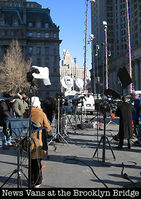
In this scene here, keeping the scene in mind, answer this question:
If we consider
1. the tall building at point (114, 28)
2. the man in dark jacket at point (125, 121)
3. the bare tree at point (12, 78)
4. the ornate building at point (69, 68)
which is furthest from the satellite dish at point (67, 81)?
the ornate building at point (69, 68)

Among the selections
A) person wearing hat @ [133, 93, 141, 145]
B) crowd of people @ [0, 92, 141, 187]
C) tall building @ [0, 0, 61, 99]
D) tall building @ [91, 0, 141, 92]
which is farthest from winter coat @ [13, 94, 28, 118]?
tall building @ [0, 0, 61, 99]

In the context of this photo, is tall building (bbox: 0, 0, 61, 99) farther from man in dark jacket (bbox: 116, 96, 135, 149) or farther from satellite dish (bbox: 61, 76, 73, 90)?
man in dark jacket (bbox: 116, 96, 135, 149)

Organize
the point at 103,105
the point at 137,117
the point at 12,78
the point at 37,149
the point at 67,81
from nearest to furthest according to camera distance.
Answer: the point at 37,149
the point at 103,105
the point at 137,117
the point at 67,81
the point at 12,78

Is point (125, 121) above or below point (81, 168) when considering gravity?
above

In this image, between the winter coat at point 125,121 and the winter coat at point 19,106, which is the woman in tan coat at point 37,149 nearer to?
the winter coat at point 125,121

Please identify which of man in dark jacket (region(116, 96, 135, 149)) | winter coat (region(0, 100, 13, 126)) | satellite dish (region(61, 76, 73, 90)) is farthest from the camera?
satellite dish (region(61, 76, 73, 90))

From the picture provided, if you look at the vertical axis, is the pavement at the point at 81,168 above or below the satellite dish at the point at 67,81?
below

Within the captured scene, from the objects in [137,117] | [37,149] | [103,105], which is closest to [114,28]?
[137,117]

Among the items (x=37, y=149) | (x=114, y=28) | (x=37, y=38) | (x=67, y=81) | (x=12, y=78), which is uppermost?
(x=114, y=28)

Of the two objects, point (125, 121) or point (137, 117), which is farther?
point (137, 117)

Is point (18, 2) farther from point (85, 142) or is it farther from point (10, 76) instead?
point (85, 142)

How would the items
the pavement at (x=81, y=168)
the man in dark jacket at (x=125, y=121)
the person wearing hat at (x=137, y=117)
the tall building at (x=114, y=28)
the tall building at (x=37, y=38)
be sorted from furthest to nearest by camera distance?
the tall building at (x=37, y=38) < the tall building at (x=114, y=28) < the person wearing hat at (x=137, y=117) < the man in dark jacket at (x=125, y=121) < the pavement at (x=81, y=168)

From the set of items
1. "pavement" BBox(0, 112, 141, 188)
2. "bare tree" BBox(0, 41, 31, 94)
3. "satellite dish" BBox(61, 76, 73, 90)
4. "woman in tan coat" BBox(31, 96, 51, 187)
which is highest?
"bare tree" BBox(0, 41, 31, 94)

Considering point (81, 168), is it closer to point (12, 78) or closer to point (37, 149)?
point (37, 149)
